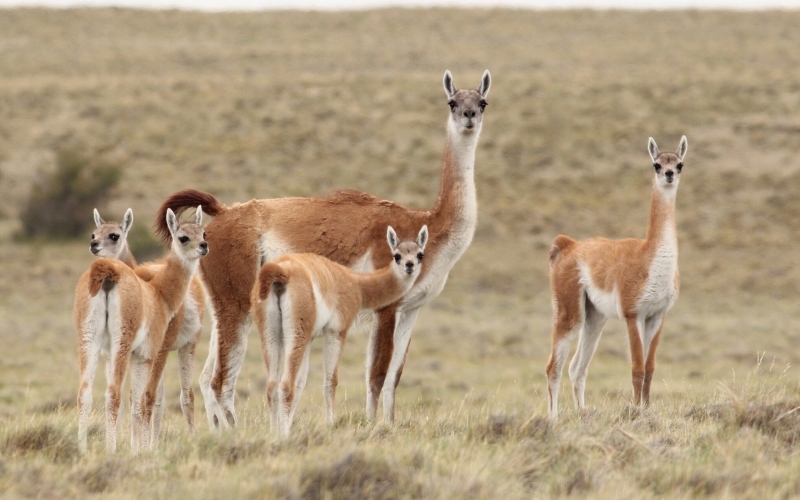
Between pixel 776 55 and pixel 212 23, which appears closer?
pixel 776 55

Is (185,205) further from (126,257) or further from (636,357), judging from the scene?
(636,357)

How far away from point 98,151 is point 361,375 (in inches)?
815

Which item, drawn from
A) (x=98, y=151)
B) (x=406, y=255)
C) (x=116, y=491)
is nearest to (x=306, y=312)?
(x=406, y=255)

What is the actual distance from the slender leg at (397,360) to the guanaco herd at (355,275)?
0.01 meters

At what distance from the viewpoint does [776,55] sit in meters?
46.2

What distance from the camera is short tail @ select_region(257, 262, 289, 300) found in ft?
24.7

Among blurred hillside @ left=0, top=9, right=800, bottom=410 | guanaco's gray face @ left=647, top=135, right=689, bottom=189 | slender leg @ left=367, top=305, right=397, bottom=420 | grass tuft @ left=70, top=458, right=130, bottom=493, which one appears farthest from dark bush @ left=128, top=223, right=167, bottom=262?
grass tuft @ left=70, top=458, right=130, bottom=493

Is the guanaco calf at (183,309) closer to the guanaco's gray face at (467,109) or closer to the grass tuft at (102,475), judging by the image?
the grass tuft at (102,475)

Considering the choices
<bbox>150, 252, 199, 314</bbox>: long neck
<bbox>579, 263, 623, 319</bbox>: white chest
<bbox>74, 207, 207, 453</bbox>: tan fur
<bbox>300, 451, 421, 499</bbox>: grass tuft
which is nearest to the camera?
<bbox>300, 451, 421, 499</bbox>: grass tuft

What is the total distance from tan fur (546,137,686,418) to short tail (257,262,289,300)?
2.38m

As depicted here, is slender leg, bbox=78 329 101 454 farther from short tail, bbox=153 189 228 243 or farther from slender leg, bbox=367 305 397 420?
slender leg, bbox=367 305 397 420

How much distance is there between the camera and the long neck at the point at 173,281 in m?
7.95

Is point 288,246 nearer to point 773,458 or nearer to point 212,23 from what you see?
point 773,458

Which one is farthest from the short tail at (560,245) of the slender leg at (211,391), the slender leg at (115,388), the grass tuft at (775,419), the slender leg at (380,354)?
the slender leg at (115,388)
